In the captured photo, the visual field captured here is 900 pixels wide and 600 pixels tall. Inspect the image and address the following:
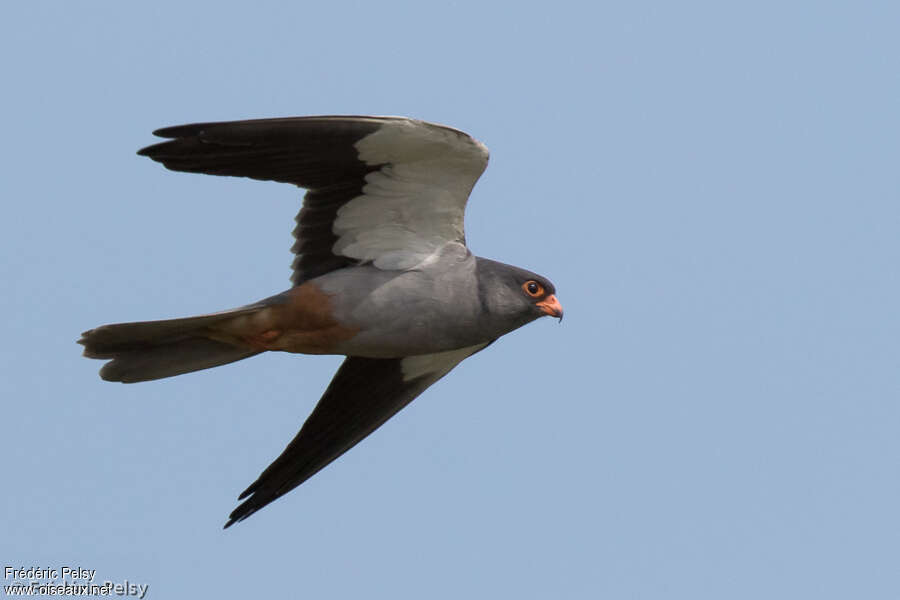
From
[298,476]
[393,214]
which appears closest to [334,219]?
[393,214]

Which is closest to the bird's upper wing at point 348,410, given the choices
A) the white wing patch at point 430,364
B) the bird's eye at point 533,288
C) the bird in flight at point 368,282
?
the white wing patch at point 430,364

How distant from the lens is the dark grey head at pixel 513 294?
12477 mm

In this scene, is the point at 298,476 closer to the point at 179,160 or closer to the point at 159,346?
the point at 159,346

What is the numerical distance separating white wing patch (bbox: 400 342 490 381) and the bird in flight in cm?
97

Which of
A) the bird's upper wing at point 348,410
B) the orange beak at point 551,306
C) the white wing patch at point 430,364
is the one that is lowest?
the bird's upper wing at point 348,410

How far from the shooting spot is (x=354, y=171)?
12.2 m

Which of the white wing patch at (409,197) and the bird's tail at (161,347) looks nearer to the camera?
the white wing patch at (409,197)

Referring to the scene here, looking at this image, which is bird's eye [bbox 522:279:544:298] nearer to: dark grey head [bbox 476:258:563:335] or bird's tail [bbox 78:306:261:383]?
dark grey head [bbox 476:258:563:335]

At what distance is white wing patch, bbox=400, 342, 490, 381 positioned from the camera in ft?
45.0

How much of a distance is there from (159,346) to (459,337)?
229 cm

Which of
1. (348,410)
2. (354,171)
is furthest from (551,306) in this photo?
(348,410)

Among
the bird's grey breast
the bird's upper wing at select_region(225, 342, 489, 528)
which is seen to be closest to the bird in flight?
the bird's grey breast

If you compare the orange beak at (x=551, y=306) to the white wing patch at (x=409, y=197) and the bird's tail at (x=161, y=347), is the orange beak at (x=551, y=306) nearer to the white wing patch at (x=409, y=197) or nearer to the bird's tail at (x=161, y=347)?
the white wing patch at (x=409, y=197)

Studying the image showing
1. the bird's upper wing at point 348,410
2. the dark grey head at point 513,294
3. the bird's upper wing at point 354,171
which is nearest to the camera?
the bird's upper wing at point 354,171
